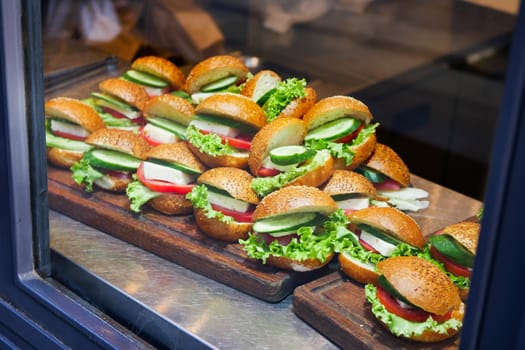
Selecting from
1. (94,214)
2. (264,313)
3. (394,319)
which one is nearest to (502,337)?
(394,319)

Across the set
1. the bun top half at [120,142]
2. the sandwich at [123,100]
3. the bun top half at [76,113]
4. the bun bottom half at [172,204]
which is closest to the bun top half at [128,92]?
the sandwich at [123,100]

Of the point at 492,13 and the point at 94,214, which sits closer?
the point at 94,214

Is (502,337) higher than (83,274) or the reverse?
higher

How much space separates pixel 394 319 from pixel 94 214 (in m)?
0.86

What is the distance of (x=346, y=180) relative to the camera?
1.73m

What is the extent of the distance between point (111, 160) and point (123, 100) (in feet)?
1.05

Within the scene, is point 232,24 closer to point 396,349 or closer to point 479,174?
point 479,174

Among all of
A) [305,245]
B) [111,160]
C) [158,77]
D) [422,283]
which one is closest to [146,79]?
[158,77]

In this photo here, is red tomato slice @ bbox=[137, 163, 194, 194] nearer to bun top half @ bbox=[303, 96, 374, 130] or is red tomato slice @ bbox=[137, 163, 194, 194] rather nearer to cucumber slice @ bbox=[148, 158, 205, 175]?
cucumber slice @ bbox=[148, 158, 205, 175]

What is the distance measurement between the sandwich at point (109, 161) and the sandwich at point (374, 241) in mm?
635

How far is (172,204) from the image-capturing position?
6.02 feet

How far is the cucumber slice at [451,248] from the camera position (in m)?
1.47

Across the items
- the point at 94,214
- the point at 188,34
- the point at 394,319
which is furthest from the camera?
the point at 188,34

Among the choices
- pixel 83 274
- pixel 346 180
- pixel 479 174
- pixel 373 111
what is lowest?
pixel 479 174
